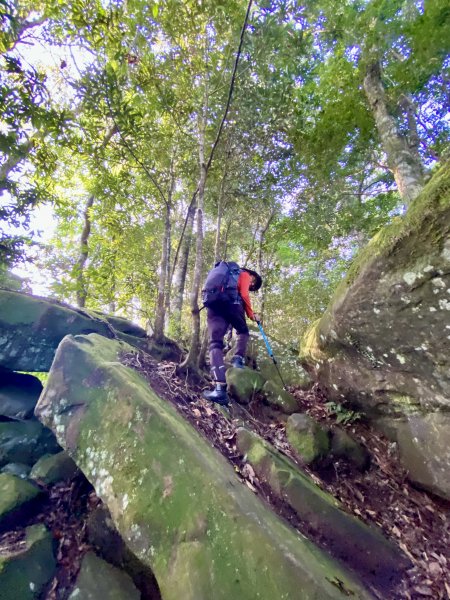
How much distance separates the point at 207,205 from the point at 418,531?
1138cm

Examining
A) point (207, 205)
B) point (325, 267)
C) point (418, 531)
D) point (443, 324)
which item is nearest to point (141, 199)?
point (207, 205)

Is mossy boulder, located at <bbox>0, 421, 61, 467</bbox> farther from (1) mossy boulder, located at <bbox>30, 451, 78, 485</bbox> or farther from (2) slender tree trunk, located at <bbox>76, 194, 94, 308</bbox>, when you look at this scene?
(2) slender tree trunk, located at <bbox>76, 194, 94, 308</bbox>

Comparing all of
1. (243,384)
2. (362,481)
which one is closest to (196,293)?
(243,384)

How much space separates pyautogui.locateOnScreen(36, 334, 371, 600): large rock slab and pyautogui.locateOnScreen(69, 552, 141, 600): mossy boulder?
0.80 metres

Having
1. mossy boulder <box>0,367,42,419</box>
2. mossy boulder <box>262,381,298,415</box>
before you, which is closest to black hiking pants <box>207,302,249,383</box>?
mossy boulder <box>262,381,298,415</box>

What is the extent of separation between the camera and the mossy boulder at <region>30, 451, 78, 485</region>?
190 inches

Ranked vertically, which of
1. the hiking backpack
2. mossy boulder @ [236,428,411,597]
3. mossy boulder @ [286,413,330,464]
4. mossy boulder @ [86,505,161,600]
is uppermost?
the hiking backpack

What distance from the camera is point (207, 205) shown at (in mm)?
12422

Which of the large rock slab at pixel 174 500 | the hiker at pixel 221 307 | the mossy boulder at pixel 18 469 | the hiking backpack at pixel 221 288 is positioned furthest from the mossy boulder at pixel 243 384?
the mossy boulder at pixel 18 469

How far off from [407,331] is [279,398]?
294cm

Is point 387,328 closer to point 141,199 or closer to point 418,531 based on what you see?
point 418,531

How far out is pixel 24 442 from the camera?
551 centimetres

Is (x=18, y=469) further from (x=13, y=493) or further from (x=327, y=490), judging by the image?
(x=327, y=490)

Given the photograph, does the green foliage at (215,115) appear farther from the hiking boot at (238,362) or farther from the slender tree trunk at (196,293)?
the hiking boot at (238,362)
